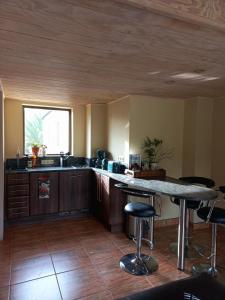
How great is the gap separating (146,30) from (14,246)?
318cm

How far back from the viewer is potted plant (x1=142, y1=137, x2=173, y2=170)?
12.7 ft

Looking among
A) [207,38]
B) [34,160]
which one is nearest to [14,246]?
[34,160]

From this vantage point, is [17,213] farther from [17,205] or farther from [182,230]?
[182,230]

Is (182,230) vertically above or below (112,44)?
below

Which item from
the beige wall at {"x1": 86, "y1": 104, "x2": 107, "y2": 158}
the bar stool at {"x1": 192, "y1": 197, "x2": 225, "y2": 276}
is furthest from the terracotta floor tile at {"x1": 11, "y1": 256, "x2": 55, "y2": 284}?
the beige wall at {"x1": 86, "y1": 104, "x2": 107, "y2": 158}

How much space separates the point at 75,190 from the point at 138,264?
2.00 meters

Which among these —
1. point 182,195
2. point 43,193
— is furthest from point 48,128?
point 182,195

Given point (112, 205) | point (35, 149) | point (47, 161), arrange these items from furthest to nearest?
point (47, 161) < point (35, 149) < point (112, 205)

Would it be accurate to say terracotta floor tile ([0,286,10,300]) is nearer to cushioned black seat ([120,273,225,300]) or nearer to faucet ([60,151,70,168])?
cushioned black seat ([120,273,225,300])

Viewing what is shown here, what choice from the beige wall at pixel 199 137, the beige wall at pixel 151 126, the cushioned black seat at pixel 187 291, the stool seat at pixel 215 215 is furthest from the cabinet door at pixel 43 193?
the cushioned black seat at pixel 187 291

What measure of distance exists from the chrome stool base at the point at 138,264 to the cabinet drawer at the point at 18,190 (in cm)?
206

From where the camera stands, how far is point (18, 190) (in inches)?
151

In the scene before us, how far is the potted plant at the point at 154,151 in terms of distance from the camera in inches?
153

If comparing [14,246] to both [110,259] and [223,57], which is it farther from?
[223,57]
